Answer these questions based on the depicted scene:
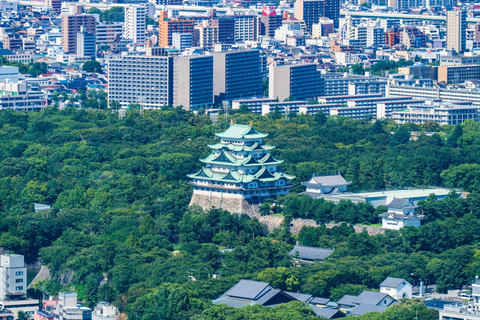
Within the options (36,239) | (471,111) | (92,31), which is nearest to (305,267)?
(36,239)

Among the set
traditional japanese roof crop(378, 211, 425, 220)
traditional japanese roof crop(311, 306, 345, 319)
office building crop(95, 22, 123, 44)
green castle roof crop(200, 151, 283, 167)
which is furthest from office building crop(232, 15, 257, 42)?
traditional japanese roof crop(311, 306, 345, 319)

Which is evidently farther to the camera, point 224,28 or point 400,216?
point 224,28

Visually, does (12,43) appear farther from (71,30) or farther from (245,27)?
(245,27)

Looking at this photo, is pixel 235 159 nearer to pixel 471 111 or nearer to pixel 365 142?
pixel 365 142

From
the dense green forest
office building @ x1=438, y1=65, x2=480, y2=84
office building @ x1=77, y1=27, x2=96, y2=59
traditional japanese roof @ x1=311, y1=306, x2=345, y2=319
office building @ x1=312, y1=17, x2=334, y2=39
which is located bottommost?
traditional japanese roof @ x1=311, y1=306, x2=345, y2=319

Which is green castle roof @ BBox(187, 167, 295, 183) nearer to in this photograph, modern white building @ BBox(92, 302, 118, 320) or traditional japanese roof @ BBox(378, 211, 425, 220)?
traditional japanese roof @ BBox(378, 211, 425, 220)

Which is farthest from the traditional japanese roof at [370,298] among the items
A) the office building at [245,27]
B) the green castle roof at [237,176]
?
the office building at [245,27]

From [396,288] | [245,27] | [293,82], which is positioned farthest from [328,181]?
[245,27]
